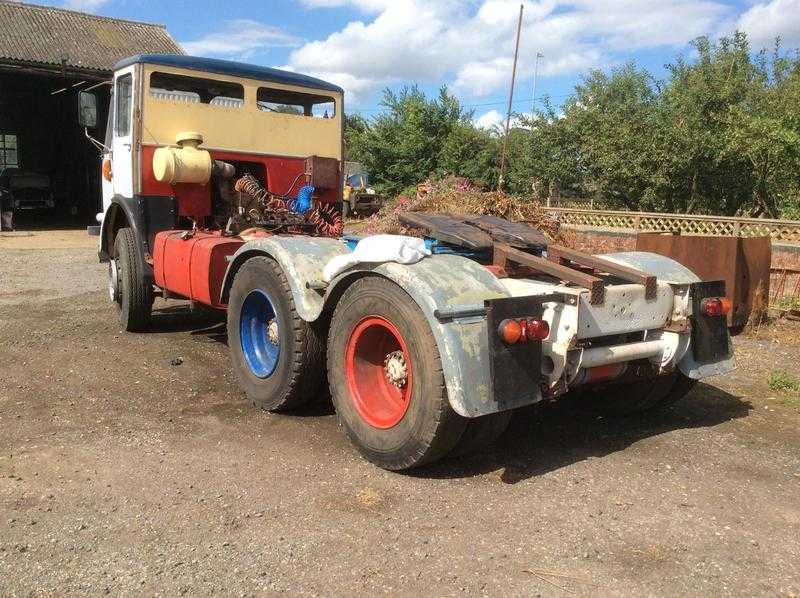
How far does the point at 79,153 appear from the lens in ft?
84.9

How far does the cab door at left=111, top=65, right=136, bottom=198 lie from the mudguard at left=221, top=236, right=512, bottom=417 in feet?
10.6

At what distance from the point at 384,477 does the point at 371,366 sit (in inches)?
25.2

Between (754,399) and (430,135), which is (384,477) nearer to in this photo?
(754,399)

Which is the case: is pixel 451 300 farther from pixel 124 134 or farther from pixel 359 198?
pixel 359 198

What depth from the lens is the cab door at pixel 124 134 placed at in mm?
6636

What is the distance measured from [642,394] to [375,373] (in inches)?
70.1

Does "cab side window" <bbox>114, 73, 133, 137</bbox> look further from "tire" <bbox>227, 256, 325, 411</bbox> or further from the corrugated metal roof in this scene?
the corrugated metal roof

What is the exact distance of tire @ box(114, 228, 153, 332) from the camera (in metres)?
6.80

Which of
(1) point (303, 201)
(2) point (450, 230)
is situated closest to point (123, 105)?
(1) point (303, 201)

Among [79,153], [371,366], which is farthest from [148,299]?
[79,153]

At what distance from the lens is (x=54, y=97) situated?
2672cm

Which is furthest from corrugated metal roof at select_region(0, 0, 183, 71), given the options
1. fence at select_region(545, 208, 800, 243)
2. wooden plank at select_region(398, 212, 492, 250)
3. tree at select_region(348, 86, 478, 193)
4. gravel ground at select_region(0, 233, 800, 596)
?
wooden plank at select_region(398, 212, 492, 250)

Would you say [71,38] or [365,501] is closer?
[365,501]

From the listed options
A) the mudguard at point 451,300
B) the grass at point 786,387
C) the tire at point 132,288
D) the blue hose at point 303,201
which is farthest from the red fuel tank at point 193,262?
the grass at point 786,387
